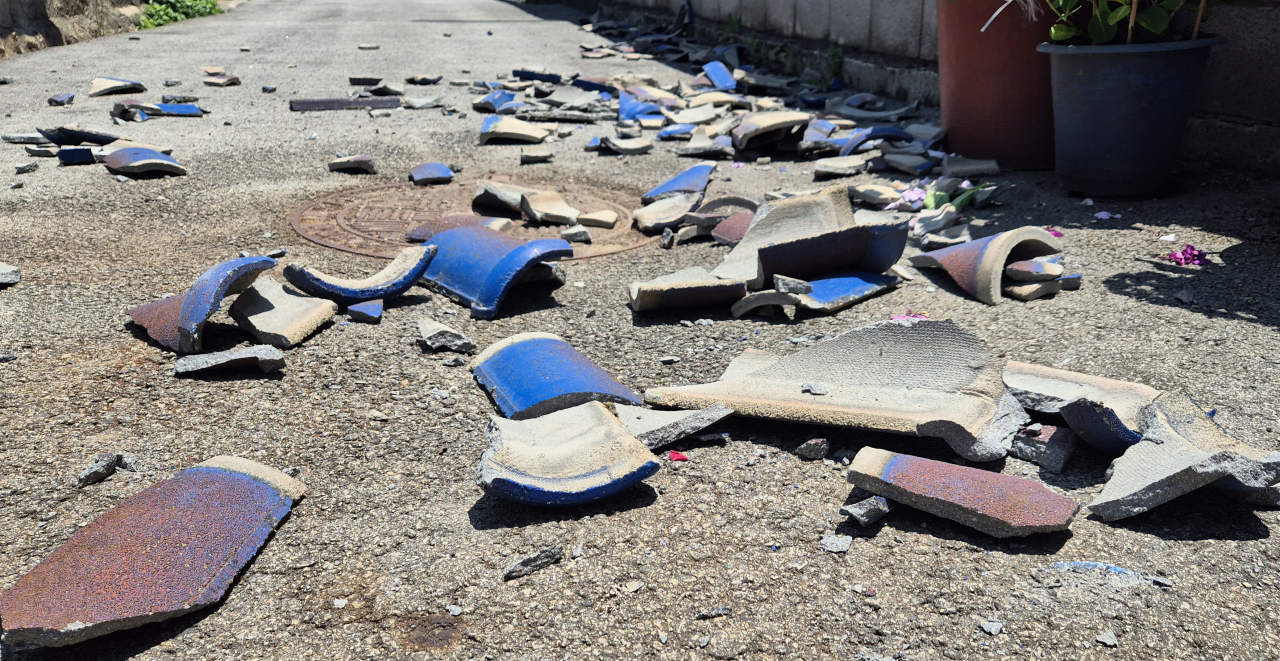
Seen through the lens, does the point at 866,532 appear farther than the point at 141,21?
No

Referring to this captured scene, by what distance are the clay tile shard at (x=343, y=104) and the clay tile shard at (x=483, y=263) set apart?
4.41 metres

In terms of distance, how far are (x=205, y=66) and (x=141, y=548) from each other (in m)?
8.95

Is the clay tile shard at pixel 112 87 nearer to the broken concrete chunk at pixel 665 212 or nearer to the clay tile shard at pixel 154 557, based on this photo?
the broken concrete chunk at pixel 665 212

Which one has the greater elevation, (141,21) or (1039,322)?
(141,21)

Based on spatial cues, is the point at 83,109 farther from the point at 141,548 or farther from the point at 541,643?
the point at 541,643

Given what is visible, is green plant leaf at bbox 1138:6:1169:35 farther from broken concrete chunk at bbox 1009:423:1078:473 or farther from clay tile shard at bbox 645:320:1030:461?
broken concrete chunk at bbox 1009:423:1078:473

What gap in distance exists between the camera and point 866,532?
2.13 m

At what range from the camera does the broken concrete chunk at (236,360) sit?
286 cm

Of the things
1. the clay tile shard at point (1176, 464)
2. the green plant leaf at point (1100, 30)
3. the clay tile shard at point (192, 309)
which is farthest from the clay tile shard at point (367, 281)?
the green plant leaf at point (1100, 30)

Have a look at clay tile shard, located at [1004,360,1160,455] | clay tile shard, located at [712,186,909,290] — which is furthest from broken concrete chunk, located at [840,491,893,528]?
clay tile shard, located at [712,186,909,290]

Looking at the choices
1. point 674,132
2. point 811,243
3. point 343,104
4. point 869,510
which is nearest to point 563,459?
point 869,510

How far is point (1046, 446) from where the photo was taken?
2.40m

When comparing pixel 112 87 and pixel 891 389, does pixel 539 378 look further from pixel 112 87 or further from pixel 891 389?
pixel 112 87

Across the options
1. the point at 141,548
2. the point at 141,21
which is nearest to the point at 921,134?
the point at 141,548
